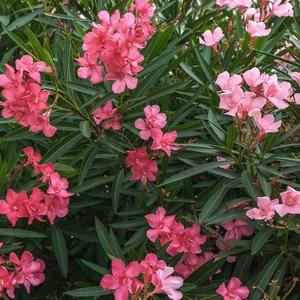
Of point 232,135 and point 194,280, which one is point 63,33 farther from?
point 194,280

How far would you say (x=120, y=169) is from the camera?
1789 millimetres

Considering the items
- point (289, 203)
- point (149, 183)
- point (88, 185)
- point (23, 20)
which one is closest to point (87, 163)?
point (88, 185)

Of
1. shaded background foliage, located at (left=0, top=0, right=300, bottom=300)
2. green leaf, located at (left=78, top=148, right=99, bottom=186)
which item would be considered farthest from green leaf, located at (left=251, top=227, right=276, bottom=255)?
green leaf, located at (left=78, top=148, right=99, bottom=186)

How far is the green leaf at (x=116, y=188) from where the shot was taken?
1.65 metres

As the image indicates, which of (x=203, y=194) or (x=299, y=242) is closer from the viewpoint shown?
(x=299, y=242)

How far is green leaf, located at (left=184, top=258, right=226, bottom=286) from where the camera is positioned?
158cm

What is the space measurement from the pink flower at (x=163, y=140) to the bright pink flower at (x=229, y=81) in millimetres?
179

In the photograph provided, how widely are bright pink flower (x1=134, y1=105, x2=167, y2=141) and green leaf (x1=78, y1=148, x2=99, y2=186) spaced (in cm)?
14

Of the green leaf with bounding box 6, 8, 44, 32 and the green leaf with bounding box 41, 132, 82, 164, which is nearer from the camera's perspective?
the green leaf with bounding box 41, 132, 82, 164

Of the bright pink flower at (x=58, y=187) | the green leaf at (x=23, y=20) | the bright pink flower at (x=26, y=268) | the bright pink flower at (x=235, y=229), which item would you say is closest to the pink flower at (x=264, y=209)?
the bright pink flower at (x=235, y=229)

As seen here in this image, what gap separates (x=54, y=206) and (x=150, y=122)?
1.08 feet

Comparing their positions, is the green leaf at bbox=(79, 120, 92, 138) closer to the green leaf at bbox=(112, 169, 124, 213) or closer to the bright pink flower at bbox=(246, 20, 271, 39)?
the green leaf at bbox=(112, 169, 124, 213)

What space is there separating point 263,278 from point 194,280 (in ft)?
0.57

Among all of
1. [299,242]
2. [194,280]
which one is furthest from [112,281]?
[299,242]
